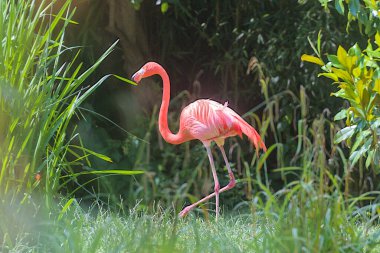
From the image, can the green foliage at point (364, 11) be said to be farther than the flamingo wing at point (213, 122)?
No

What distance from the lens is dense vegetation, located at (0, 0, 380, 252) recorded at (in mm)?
3193

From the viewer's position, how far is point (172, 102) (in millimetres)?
5953

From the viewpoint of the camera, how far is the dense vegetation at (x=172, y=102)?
10.5 ft

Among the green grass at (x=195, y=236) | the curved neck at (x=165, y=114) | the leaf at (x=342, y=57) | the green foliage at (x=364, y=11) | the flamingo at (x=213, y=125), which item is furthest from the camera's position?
the curved neck at (x=165, y=114)

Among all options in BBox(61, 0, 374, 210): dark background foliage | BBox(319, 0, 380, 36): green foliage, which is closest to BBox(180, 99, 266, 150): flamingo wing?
BBox(319, 0, 380, 36): green foliage

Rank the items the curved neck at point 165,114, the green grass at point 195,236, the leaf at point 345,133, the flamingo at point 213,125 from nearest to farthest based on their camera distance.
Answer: the green grass at point 195,236
the leaf at point 345,133
the flamingo at point 213,125
the curved neck at point 165,114

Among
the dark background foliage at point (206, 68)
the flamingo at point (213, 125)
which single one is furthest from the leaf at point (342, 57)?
the dark background foliage at point (206, 68)

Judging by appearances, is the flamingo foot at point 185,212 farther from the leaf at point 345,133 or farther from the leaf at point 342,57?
the leaf at point 342,57

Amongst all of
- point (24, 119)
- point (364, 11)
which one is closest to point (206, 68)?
point (364, 11)

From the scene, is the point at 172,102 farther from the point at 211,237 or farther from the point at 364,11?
the point at 211,237

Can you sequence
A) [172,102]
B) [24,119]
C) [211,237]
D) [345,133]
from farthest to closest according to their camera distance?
[172,102] → [345,133] → [24,119] → [211,237]

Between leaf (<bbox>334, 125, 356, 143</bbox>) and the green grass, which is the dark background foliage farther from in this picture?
the green grass

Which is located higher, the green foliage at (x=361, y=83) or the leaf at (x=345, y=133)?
the green foliage at (x=361, y=83)

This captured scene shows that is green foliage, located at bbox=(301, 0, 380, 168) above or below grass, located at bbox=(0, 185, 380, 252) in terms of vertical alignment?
above
